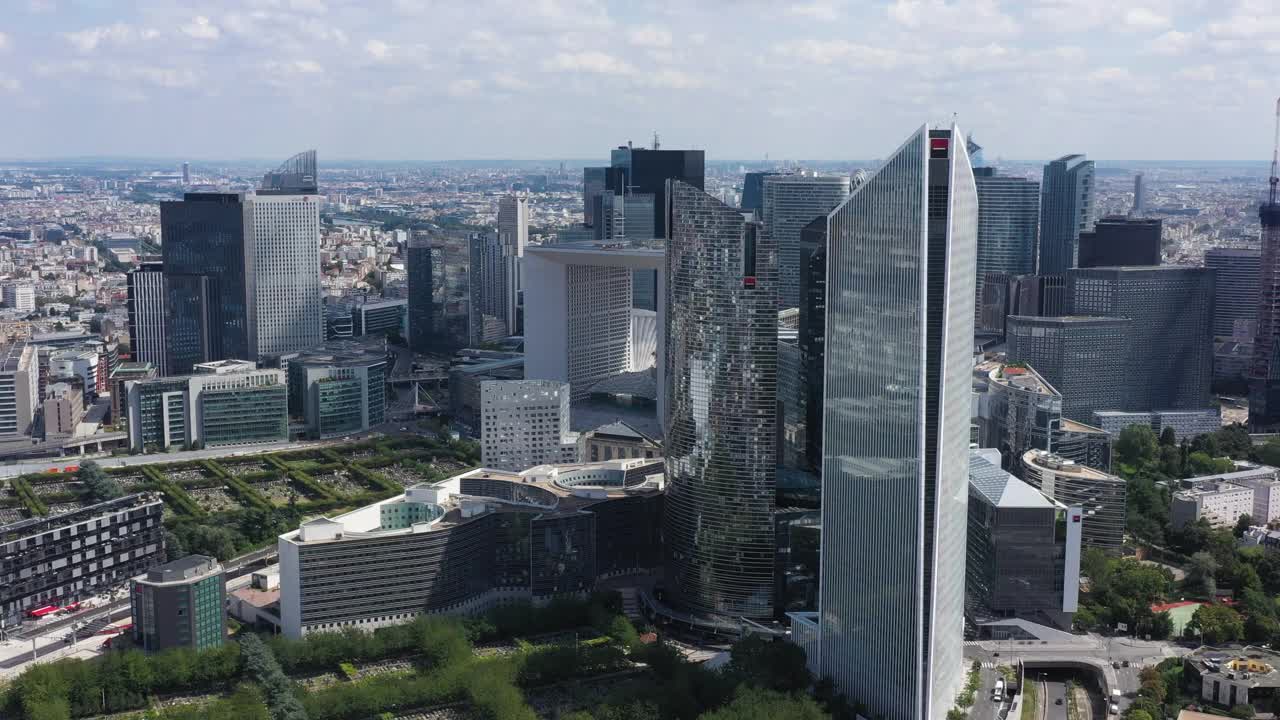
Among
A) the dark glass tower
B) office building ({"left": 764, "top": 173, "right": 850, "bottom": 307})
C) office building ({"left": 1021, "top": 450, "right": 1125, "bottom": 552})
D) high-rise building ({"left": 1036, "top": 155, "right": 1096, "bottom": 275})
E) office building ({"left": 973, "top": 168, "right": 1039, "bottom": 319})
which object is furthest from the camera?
high-rise building ({"left": 1036, "top": 155, "right": 1096, "bottom": 275})

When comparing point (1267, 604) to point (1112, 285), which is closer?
point (1267, 604)

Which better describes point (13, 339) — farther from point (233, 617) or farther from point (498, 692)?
point (498, 692)

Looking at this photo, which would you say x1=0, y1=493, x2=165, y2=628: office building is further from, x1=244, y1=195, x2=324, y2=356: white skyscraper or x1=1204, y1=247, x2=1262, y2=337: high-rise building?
x1=1204, y1=247, x2=1262, y2=337: high-rise building

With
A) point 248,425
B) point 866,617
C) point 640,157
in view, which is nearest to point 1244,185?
point 640,157

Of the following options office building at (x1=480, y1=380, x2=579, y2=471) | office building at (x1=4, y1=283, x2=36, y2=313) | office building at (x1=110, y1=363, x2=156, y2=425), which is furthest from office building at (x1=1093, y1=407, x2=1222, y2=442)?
office building at (x1=4, y1=283, x2=36, y2=313)

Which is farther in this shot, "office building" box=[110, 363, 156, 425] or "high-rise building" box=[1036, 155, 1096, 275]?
"high-rise building" box=[1036, 155, 1096, 275]

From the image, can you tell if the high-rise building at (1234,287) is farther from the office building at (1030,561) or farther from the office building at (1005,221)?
the office building at (1030,561)
